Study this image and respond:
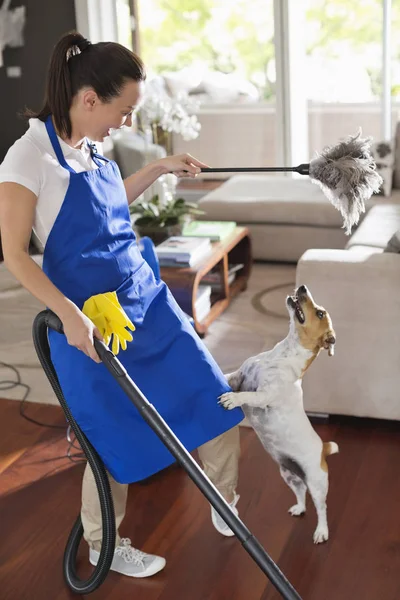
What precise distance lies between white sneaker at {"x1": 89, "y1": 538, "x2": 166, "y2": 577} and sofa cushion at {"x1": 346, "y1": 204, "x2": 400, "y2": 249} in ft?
5.84

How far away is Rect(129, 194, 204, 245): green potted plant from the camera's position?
404 centimetres

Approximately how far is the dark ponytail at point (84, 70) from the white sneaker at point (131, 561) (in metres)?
1.16

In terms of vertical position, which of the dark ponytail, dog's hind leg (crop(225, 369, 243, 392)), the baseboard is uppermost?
the dark ponytail

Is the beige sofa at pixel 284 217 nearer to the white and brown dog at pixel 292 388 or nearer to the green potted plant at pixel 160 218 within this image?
the green potted plant at pixel 160 218

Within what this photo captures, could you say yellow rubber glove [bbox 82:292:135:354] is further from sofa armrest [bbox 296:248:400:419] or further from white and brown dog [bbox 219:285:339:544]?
sofa armrest [bbox 296:248:400:419]

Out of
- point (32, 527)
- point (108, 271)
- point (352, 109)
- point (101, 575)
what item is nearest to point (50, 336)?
point (108, 271)

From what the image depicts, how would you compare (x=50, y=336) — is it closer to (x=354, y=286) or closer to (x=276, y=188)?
(x=354, y=286)

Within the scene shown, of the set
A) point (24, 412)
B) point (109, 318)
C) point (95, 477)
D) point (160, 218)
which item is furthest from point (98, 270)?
point (160, 218)

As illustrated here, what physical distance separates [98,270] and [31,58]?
424 cm

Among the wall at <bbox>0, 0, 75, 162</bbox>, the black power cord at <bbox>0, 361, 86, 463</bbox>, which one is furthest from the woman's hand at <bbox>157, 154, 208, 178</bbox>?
the wall at <bbox>0, 0, 75, 162</bbox>

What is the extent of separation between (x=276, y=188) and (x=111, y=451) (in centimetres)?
327

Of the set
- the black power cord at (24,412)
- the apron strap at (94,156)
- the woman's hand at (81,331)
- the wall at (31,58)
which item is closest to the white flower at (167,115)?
the black power cord at (24,412)

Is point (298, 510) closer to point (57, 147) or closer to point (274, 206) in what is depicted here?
point (57, 147)

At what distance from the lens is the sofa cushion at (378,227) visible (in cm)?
366
